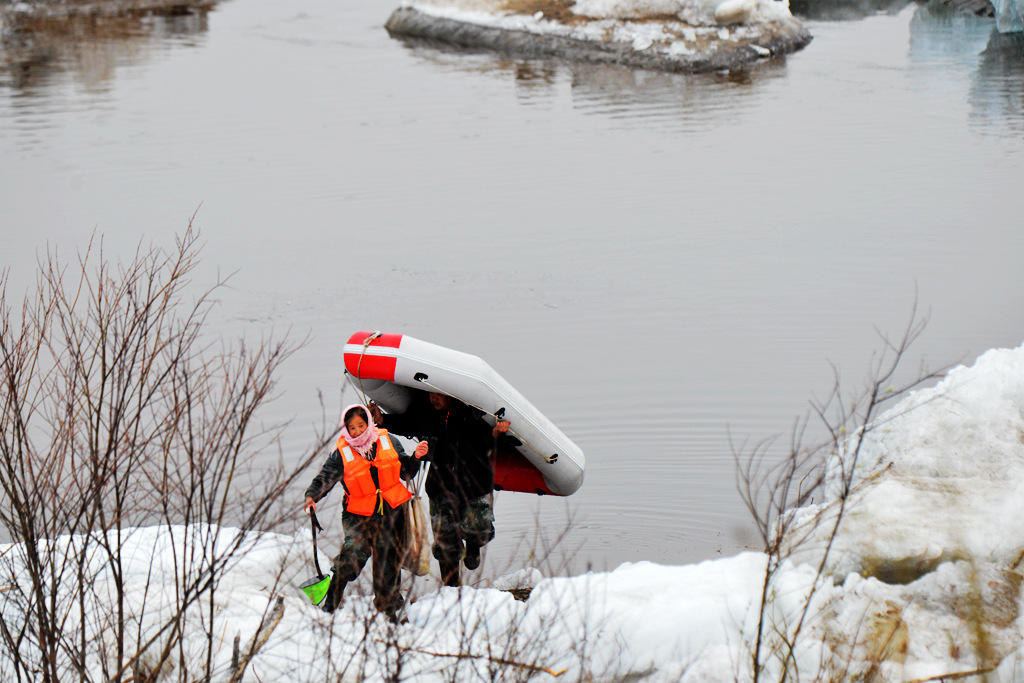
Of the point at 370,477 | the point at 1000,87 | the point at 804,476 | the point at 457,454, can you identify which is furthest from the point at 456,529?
the point at 1000,87

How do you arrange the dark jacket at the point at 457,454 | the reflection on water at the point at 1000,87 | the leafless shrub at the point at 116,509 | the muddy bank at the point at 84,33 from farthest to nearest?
1. the muddy bank at the point at 84,33
2. the reflection on water at the point at 1000,87
3. the dark jacket at the point at 457,454
4. the leafless shrub at the point at 116,509

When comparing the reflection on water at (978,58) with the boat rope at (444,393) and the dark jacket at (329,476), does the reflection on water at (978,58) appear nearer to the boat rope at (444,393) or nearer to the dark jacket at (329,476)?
the boat rope at (444,393)

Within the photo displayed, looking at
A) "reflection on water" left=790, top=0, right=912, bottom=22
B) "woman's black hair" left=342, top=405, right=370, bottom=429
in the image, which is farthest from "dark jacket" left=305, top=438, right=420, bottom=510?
"reflection on water" left=790, top=0, right=912, bottom=22

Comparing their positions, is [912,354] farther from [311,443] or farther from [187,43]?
[187,43]

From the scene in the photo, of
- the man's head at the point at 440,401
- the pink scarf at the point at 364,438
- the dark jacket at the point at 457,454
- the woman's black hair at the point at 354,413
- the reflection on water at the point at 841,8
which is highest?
the reflection on water at the point at 841,8

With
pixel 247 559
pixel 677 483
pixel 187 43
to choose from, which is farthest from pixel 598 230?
pixel 187 43

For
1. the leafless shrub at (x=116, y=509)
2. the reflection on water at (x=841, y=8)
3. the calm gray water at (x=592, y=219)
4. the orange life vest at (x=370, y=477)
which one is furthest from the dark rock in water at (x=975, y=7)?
the orange life vest at (x=370, y=477)

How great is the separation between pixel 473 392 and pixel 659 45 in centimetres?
1790

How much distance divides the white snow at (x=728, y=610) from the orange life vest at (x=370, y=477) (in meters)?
0.35

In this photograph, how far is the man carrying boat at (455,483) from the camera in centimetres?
500

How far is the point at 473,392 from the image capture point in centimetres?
517

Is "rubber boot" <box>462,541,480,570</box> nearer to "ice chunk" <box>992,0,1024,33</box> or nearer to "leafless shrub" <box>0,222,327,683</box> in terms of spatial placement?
"leafless shrub" <box>0,222,327,683</box>

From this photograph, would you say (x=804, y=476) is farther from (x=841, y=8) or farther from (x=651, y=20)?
(x=841, y=8)

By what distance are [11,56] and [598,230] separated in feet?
57.3
